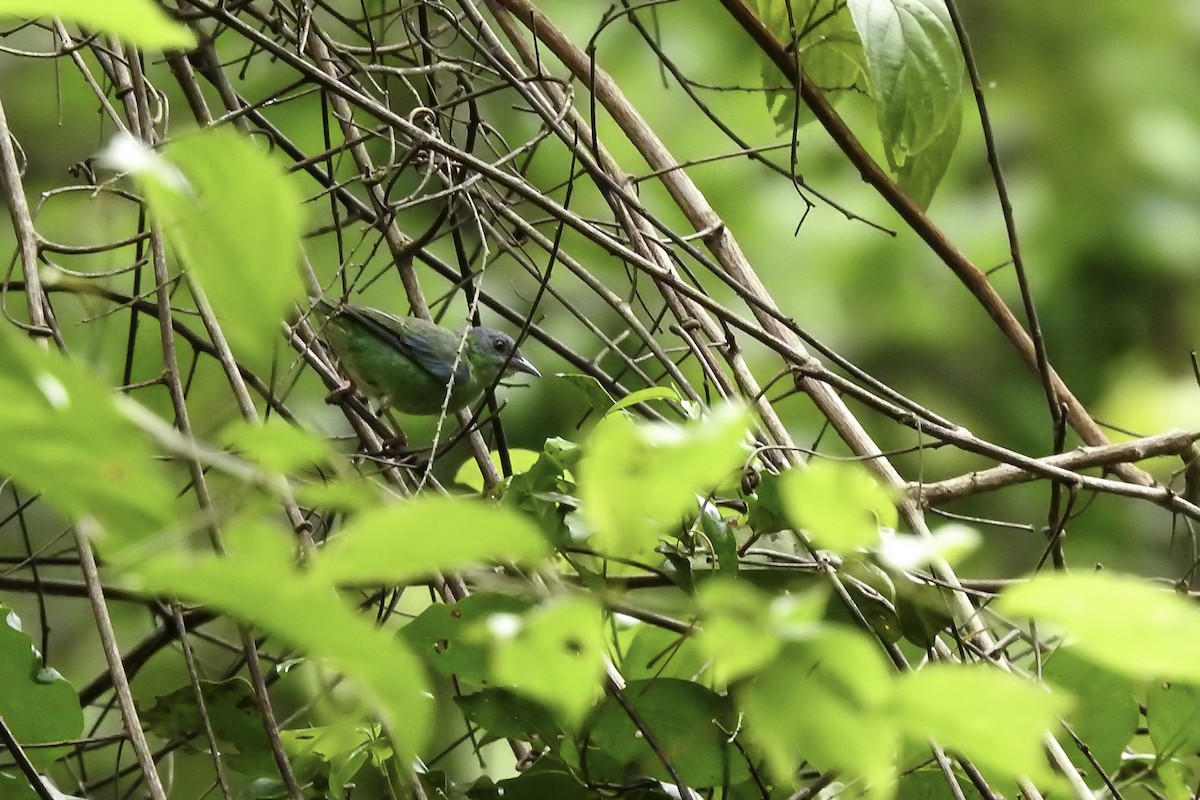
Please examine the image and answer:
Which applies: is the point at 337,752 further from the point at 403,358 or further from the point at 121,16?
the point at 403,358

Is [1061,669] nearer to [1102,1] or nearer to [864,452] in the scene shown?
[864,452]

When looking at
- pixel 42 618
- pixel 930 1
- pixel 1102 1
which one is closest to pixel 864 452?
pixel 930 1

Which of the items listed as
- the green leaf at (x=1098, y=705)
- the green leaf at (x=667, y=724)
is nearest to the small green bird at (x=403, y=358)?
the green leaf at (x=667, y=724)

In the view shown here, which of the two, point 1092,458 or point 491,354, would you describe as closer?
point 1092,458

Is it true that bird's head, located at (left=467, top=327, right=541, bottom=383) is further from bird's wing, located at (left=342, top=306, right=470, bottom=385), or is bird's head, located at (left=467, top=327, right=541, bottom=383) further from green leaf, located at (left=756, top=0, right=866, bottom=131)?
green leaf, located at (left=756, top=0, right=866, bottom=131)

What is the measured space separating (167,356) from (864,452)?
1.16 m

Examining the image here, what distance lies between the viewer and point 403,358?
391 cm

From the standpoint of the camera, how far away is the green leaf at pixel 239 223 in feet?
1.85

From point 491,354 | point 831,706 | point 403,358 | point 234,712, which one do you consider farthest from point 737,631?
point 491,354

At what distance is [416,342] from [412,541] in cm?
313

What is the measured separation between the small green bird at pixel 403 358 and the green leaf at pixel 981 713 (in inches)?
122

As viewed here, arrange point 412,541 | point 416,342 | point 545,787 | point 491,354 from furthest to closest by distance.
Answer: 1. point 491,354
2. point 416,342
3. point 545,787
4. point 412,541

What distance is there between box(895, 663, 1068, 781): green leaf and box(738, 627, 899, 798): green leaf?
1 cm

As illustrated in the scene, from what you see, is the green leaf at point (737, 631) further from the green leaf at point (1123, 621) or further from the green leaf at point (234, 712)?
the green leaf at point (234, 712)
